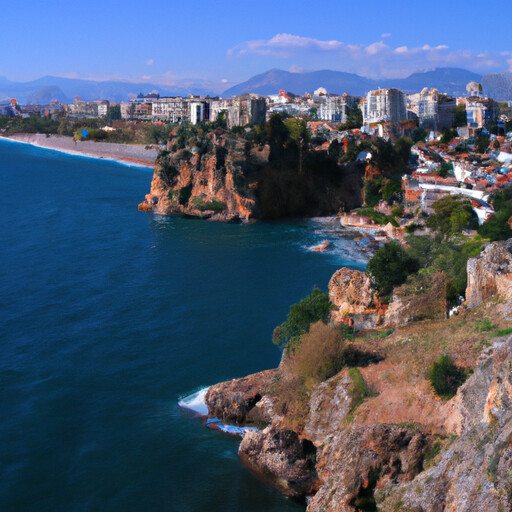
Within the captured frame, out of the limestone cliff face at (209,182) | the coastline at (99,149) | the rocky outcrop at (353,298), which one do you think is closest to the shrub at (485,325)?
the rocky outcrop at (353,298)

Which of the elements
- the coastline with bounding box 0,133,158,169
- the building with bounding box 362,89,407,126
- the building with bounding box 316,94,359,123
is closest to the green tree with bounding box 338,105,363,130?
the building with bounding box 362,89,407,126

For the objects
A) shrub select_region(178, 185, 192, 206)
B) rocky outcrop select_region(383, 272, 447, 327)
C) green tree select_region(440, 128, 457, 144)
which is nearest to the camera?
rocky outcrop select_region(383, 272, 447, 327)

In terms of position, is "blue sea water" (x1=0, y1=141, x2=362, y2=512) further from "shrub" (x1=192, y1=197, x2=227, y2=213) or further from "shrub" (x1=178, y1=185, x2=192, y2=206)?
"shrub" (x1=178, y1=185, x2=192, y2=206)

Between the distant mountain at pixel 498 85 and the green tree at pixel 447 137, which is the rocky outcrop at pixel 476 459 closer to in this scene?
the green tree at pixel 447 137

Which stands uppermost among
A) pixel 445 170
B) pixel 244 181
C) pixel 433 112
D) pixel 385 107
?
pixel 385 107

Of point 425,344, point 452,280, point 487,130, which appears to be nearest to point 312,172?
point 487,130

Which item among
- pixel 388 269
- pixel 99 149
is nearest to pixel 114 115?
pixel 99 149

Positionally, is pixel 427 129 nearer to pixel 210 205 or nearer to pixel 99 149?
pixel 210 205
